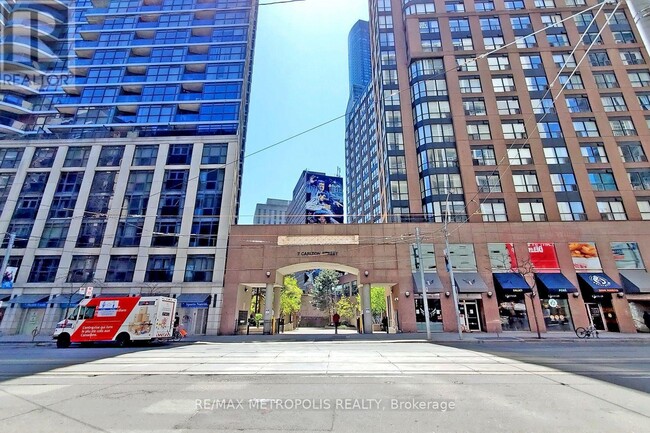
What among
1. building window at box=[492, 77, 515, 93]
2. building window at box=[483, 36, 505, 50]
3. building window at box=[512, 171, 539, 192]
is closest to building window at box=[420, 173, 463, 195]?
building window at box=[512, 171, 539, 192]

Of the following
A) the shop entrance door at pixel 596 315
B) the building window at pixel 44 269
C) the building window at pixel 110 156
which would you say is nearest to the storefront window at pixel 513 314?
the shop entrance door at pixel 596 315

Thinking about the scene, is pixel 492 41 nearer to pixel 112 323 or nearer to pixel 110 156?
pixel 112 323

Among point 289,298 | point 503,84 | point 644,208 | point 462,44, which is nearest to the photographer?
point 644,208

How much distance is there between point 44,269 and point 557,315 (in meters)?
51.2

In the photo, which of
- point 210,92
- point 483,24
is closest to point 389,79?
point 483,24

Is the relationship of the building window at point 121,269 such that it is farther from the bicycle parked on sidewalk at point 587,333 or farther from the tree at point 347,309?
the bicycle parked on sidewalk at point 587,333

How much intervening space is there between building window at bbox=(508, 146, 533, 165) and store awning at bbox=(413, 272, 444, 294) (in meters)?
17.2

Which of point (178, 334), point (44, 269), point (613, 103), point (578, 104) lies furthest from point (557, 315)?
point (44, 269)

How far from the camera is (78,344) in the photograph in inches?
757

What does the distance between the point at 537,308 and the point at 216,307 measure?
97.2 feet

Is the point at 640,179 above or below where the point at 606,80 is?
below

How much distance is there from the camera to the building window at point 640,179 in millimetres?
30828

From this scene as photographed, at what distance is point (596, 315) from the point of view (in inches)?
1010

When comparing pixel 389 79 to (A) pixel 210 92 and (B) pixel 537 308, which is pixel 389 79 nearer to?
(A) pixel 210 92
